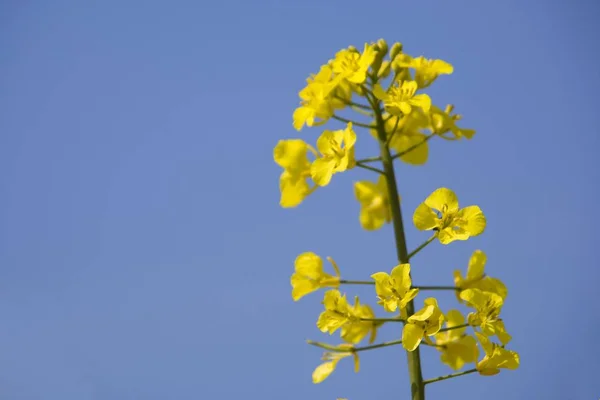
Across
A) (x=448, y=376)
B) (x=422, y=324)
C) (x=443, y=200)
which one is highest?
(x=443, y=200)

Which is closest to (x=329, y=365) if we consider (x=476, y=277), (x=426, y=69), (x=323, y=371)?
(x=323, y=371)

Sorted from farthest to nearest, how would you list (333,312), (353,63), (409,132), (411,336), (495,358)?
(409,132)
(353,63)
(333,312)
(495,358)
(411,336)

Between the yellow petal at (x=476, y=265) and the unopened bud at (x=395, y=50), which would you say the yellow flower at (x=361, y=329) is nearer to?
the yellow petal at (x=476, y=265)

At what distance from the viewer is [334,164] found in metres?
3.01

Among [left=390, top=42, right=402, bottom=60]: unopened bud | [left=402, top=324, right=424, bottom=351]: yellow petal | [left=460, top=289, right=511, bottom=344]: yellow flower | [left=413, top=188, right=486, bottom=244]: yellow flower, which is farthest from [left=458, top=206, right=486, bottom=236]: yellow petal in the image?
[left=390, top=42, right=402, bottom=60]: unopened bud

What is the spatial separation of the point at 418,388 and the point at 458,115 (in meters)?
1.41

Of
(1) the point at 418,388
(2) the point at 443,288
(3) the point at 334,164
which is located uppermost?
(3) the point at 334,164

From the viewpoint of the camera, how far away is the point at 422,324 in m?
2.59

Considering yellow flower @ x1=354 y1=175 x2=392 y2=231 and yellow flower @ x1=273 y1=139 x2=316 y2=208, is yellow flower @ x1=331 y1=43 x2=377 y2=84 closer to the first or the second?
yellow flower @ x1=273 y1=139 x2=316 y2=208

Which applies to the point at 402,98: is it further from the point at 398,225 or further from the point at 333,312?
the point at 333,312

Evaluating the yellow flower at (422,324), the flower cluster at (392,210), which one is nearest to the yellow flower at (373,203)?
the flower cluster at (392,210)

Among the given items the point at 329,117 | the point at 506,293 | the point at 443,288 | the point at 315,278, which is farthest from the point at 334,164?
the point at 506,293

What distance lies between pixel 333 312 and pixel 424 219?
555 millimetres

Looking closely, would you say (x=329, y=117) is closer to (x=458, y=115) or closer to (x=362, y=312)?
(x=458, y=115)
